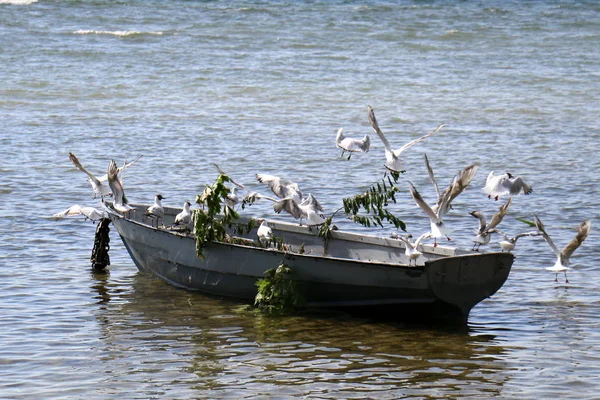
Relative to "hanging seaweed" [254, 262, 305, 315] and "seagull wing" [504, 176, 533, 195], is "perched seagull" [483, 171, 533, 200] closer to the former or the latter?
"seagull wing" [504, 176, 533, 195]

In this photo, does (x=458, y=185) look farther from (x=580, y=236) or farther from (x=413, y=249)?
(x=580, y=236)

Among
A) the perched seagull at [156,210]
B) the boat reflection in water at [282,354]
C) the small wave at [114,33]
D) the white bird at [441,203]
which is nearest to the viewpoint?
the boat reflection in water at [282,354]

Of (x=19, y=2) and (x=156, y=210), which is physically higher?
(x=19, y=2)

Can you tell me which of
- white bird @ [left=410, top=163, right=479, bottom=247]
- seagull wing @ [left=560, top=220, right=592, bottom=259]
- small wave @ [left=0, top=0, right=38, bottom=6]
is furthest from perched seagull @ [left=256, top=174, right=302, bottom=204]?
small wave @ [left=0, top=0, right=38, bottom=6]

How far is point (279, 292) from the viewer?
37.0 ft

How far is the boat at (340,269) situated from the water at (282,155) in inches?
8.2

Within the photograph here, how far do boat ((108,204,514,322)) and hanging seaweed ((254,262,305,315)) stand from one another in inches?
3.3

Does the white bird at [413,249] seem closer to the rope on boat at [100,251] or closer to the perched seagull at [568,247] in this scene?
the perched seagull at [568,247]

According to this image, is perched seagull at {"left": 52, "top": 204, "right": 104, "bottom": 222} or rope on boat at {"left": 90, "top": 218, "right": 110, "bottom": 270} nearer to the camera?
rope on boat at {"left": 90, "top": 218, "right": 110, "bottom": 270}

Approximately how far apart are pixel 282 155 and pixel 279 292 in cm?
975

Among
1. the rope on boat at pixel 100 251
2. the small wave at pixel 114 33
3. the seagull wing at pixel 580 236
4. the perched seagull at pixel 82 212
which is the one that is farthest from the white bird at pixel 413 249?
the small wave at pixel 114 33

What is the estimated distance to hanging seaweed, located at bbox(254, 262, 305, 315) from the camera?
11305mm

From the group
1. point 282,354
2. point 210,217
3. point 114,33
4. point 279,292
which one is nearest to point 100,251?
point 210,217

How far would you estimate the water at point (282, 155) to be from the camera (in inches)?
394
